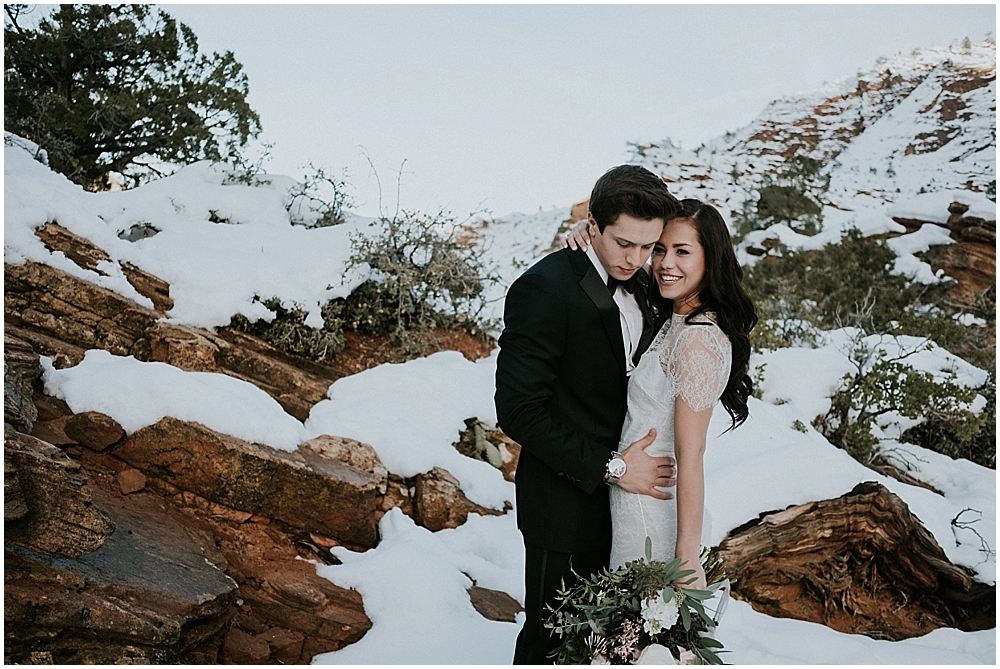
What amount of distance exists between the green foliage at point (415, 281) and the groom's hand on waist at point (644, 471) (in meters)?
3.91

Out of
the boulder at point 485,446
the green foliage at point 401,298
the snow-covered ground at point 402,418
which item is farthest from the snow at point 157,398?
the boulder at point 485,446

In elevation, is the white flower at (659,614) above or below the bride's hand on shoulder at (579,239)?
below

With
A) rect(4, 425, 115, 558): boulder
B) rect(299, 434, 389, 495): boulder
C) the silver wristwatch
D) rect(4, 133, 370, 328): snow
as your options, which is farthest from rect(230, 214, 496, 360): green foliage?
the silver wristwatch

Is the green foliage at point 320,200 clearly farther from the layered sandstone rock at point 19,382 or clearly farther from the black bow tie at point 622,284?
the black bow tie at point 622,284

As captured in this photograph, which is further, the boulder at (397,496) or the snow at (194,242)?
the snow at (194,242)

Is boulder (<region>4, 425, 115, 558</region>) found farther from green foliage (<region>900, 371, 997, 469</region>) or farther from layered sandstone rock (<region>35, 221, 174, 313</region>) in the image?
green foliage (<region>900, 371, 997, 469</region>)

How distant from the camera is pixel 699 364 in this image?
90.7 inches

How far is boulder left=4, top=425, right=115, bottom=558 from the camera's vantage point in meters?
2.61

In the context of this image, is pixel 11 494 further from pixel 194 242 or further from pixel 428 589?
pixel 194 242

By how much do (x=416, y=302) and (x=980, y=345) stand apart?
28.2 feet

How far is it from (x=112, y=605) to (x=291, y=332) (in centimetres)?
306

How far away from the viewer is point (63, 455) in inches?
111

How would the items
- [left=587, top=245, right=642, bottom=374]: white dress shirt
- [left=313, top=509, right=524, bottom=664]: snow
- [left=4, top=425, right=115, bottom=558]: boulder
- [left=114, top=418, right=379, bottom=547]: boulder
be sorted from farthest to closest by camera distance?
[left=114, top=418, right=379, bottom=547]: boulder, [left=313, top=509, right=524, bottom=664]: snow, [left=4, top=425, right=115, bottom=558]: boulder, [left=587, top=245, right=642, bottom=374]: white dress shirt

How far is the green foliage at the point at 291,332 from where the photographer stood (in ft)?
18.0
